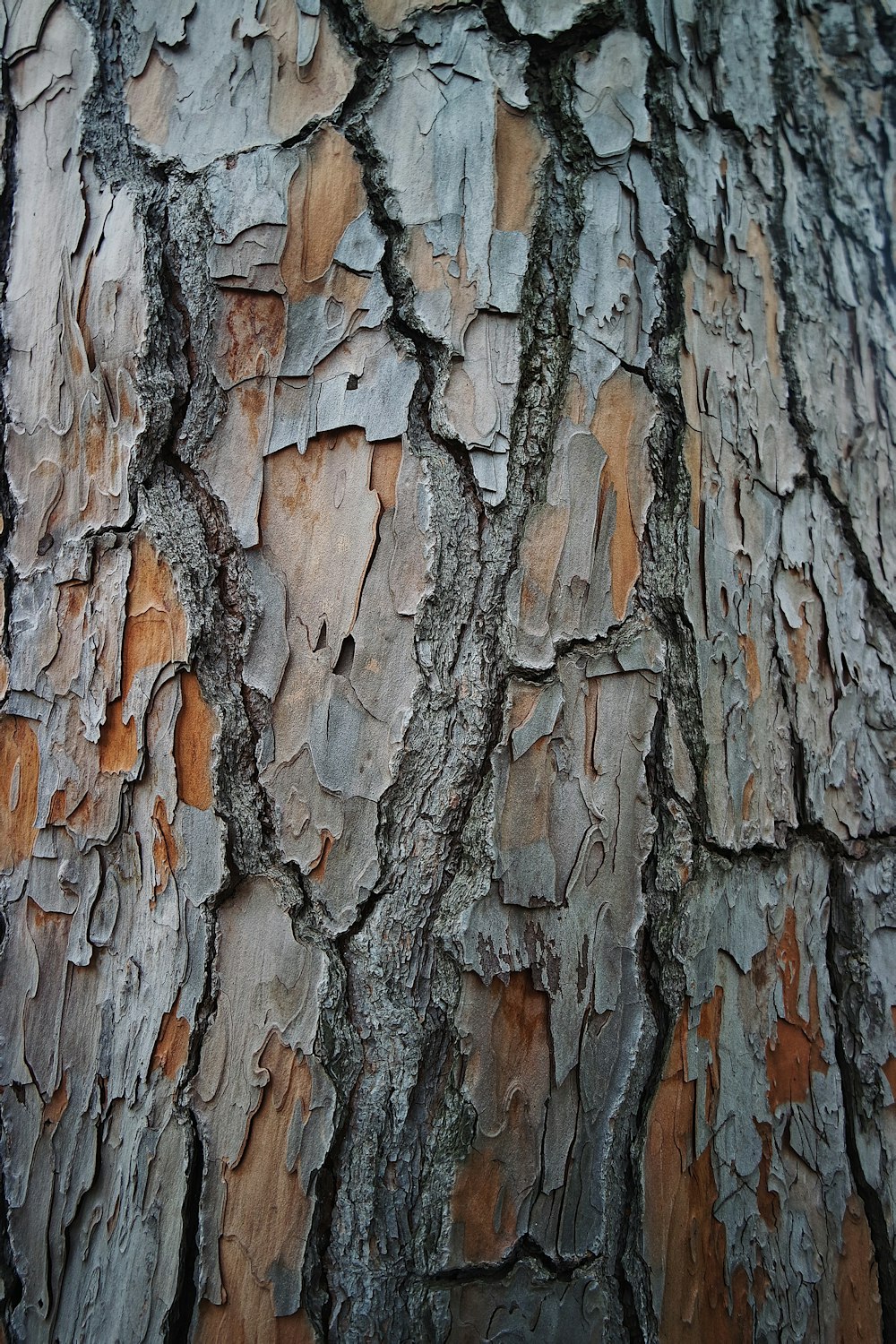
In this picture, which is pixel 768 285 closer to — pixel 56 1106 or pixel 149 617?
pixel 149 617

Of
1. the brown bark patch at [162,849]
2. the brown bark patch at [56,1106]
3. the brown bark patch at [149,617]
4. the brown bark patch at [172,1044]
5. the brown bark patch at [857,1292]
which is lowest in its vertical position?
the brown bark patch at [857,1292]

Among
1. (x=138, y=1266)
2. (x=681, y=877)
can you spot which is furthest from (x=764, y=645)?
(x=138, y=1266)

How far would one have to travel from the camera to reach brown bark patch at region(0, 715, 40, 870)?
0.75 metres

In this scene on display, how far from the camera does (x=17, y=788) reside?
0.76m

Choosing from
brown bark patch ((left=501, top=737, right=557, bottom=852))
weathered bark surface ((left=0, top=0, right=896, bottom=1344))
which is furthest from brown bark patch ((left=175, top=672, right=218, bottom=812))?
brown bark patch ((left=501, top=737, right=557, bottom=852))

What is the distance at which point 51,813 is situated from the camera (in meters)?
0.74

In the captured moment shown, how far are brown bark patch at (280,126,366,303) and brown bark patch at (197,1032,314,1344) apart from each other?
65 cm

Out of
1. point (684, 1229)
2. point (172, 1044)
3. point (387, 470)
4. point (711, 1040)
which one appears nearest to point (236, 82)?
point (387, 470)

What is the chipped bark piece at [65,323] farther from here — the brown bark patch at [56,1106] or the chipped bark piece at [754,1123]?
the chipped bark piece at [754,1123]

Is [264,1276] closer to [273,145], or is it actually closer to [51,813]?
[51,813]

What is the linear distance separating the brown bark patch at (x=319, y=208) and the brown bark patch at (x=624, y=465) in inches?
10.7

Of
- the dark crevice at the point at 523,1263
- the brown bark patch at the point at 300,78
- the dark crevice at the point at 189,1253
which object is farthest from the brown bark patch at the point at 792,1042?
the brown bark patch at the point at 300,78

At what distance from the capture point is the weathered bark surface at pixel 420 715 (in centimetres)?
67

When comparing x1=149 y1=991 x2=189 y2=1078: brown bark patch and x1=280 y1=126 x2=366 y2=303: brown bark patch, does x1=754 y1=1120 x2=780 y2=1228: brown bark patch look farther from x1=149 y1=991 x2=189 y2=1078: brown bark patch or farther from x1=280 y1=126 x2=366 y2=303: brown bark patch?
x1=280 y1=126 x2=366 y2=303: brown bark patch
